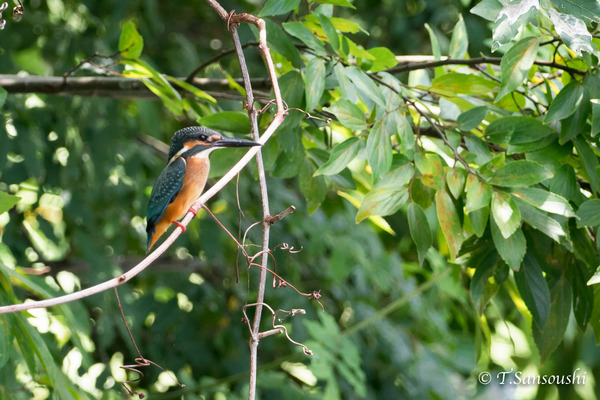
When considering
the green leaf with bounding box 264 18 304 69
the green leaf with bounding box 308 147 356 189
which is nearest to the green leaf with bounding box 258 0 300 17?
the green leaf with bounding box 264 18 304 69

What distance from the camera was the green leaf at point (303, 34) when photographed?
1.70 meters

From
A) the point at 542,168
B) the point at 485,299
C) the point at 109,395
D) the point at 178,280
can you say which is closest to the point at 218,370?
the point at 178,280

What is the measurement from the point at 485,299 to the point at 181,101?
959 mm

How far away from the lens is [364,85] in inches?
64.7

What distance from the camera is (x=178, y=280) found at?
3572 millimetres

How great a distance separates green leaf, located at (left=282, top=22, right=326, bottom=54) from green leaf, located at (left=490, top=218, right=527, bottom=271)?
0.61m

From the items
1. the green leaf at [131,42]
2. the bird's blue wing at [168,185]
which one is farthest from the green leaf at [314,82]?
the green leaf at [131,42]

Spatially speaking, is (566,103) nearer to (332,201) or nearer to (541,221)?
(541,221)

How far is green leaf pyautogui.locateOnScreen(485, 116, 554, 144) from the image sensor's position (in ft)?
5.41

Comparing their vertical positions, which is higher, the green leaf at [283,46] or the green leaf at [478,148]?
the green leaf at [283,46]

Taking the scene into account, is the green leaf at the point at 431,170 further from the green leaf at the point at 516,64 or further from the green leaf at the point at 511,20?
the green leaf at the point at 511,20

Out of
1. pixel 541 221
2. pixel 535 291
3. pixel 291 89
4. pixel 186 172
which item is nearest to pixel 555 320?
pixel 535 291

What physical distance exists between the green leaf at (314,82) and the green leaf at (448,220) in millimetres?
358

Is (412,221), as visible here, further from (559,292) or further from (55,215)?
(55,215)
